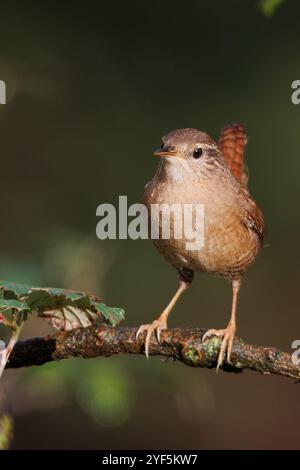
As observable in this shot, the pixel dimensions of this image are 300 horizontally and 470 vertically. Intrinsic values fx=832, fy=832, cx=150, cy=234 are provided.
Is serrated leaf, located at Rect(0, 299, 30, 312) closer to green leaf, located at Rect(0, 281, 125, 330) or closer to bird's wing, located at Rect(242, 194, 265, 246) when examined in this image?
green leaf, located at Rect(0, 281, 125, 330)

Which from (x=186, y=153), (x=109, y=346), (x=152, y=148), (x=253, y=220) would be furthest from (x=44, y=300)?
(x=152, y=148)

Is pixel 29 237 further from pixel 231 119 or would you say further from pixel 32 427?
pixel 231 119

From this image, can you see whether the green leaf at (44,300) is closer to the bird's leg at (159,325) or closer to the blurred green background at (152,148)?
the bird's leg at (159,325)

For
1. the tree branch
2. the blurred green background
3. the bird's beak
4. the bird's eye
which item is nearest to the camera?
the tree branch

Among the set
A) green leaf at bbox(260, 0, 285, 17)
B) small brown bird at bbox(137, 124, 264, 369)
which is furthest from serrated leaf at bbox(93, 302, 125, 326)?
small brown bird at bbox(137, 124, 264, 369)

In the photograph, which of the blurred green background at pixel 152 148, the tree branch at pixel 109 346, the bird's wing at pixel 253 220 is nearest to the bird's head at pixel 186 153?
the bird's wing at pixel 253 220

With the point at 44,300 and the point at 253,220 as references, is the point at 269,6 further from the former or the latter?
the point at 253,220

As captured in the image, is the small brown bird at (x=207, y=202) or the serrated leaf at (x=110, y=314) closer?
the serrated leaf at (x=110, y=314)
